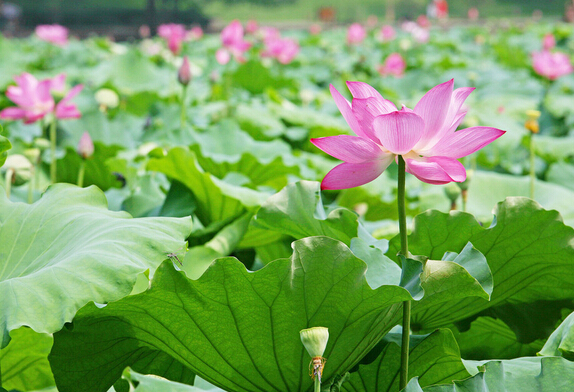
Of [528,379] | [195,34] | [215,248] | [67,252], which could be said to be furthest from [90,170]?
[195,34]

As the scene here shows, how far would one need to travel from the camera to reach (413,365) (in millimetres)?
812

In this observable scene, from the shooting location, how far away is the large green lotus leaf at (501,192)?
62.3 inches

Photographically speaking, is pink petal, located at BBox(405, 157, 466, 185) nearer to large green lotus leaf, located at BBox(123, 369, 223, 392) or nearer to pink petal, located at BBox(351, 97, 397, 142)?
pink petal, located at BBox(351, 97, 397, 142)

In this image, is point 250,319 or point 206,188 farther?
point 206,188

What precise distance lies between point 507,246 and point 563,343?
19cm

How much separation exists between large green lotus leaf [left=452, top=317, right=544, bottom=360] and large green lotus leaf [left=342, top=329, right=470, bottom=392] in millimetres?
239

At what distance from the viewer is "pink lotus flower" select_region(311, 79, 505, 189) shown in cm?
67

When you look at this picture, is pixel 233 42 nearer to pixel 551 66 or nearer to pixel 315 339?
pixel 551 66

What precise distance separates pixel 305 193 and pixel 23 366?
57cm

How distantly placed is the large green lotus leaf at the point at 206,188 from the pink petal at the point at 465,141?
0.56 metres

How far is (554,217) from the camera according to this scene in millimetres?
860

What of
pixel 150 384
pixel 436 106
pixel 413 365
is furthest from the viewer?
pixel 413 365

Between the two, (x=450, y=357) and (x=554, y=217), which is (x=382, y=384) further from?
(x=554, y=217)

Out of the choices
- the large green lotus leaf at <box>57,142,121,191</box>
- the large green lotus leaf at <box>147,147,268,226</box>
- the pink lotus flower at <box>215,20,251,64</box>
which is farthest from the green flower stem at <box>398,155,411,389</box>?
the pink lotus flower at <box>215,20,251,64</box>
